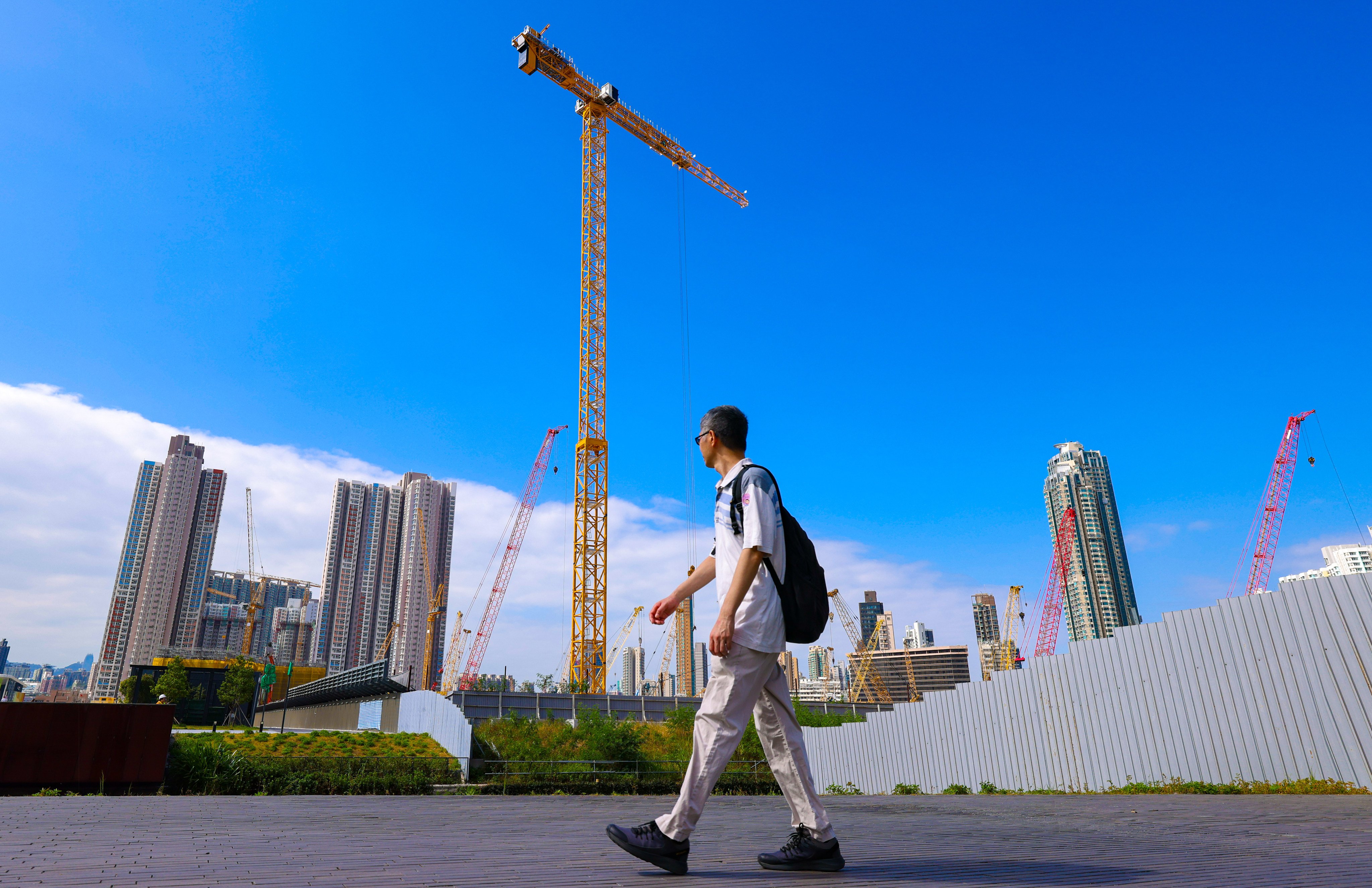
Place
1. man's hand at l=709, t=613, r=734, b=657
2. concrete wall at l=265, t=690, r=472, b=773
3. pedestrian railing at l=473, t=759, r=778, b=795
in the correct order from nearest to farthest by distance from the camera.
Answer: man's hand at l=709, t=613, r=734, b=657 → pedestrian railing at l=473, t=759, r=778, b=795 → concrete wall at l=265, t=690, r=472, b=773

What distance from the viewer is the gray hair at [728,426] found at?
3.51 meters

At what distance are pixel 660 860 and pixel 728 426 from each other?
6.14ft

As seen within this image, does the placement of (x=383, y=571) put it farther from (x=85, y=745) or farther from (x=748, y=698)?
(x=748, y=698)

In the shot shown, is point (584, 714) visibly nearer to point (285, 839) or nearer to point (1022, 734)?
point (1022, 734)

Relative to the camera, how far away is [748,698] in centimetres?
303

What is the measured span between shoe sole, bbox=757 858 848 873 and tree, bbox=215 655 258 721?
63282mm

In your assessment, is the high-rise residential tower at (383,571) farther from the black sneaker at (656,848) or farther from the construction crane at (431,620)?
the black sneaker at (656,848)

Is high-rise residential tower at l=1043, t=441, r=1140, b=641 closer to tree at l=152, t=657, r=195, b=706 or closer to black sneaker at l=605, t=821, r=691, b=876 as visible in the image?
tree at l=152, t=657, r=195, b=706

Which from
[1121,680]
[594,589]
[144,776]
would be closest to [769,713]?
[1121,680]

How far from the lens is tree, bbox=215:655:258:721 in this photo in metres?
55.5

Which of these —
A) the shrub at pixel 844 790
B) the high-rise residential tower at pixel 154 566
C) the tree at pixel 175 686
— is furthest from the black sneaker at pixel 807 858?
the high-rise residential tower at pixel 154 566

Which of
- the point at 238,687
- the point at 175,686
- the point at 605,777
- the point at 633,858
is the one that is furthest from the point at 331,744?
the point at 238,687

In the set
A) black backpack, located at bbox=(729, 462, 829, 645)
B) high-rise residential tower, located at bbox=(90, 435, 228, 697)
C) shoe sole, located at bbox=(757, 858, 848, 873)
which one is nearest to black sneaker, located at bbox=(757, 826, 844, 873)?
shoe sole, located at bbox=(757, 858, 848, 873)

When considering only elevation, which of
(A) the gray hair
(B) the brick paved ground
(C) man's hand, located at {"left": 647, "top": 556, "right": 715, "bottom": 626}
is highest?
(A) the gray hair
